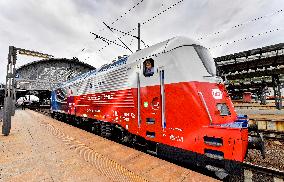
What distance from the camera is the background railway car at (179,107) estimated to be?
4.46 m

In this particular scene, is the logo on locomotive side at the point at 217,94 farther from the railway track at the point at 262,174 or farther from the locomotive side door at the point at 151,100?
the railway track at the point at 262,174

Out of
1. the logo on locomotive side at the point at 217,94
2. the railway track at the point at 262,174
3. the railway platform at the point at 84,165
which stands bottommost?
the railway track at the point at 262,174

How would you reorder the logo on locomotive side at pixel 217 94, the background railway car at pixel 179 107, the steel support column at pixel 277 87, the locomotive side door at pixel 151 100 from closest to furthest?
the background railway car at pixel 179 107
the logo on locomotive side at pixel 217 94
the locomotive side door at pixel 151 100
the steel support column at pixel 277 87

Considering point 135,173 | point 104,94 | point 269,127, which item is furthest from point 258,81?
point 135,173

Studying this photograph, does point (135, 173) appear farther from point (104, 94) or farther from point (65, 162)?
point (104, 94)

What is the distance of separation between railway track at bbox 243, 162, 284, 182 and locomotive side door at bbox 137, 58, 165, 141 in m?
2.65

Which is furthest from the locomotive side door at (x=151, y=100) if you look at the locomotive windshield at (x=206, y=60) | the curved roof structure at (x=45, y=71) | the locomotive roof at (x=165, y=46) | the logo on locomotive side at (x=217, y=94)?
the curved roof structure at (x=45, y=71)

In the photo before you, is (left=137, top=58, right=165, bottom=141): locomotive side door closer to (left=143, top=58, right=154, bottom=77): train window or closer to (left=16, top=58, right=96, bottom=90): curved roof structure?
(left=143, top=58, right=154, bottom=77): train window

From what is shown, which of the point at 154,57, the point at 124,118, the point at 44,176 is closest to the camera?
the point at 44,176

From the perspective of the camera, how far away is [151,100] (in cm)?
594

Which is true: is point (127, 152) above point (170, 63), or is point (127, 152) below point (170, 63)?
below

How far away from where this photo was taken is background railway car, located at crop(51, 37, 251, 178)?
14.6 feet

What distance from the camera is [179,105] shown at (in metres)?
5.18

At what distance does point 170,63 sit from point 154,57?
2.36 feet
